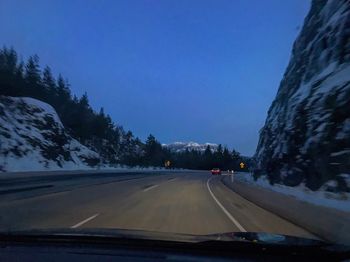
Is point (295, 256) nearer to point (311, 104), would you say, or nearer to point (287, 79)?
point (311, 104)

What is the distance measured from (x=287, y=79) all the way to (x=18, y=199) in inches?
1081

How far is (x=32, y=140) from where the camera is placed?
70438mm

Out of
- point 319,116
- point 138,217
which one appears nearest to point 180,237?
point 138,217

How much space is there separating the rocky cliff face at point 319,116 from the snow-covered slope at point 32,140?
3075 cm

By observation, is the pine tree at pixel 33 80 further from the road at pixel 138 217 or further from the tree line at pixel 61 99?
the road at pixel 138 217

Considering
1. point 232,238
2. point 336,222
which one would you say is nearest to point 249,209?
point 336,222

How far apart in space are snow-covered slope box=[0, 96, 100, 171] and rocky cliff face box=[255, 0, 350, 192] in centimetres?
3075

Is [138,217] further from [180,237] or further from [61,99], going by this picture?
[61,99]

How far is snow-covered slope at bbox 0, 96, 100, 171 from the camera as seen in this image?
61.5 meters

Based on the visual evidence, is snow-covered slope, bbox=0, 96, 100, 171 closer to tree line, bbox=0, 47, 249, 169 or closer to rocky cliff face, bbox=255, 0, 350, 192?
tree line, bbox=0, 47, 249, 169

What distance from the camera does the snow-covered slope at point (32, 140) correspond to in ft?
202

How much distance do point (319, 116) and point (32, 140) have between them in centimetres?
5021

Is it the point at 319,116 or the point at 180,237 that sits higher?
the point at 319,116

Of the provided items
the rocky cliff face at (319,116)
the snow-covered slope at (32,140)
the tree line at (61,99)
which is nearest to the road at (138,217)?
the rocky cliff face at (319,116)
